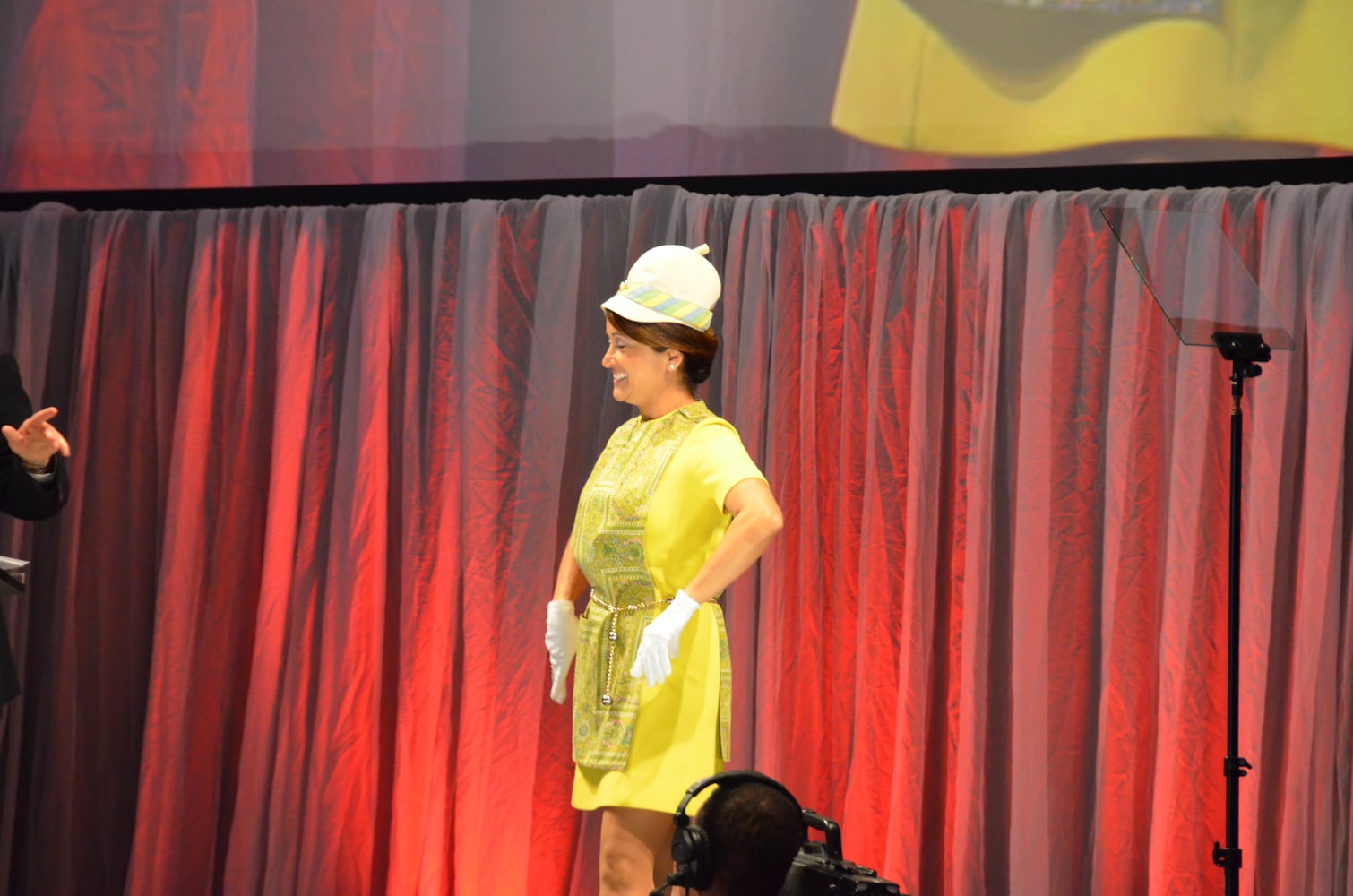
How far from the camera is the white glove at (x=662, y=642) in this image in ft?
7.40

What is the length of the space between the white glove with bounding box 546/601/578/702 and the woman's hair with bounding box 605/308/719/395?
1.56 ft

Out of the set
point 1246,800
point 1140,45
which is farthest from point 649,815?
point 1140,45

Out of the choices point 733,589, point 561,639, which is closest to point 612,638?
point 561,639

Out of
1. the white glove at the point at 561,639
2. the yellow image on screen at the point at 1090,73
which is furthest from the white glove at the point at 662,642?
the yellow image on screen at the point at 1090,73

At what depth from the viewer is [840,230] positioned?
3232 millimetres

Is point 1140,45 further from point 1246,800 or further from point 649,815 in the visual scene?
point 649,815

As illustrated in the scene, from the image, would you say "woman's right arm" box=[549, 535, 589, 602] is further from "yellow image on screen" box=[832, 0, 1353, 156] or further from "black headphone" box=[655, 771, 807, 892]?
"yellow image on screen" box=[832, 0, 1353, 156]

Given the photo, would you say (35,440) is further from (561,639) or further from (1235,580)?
(1235,580)

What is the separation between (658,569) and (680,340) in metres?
0.40

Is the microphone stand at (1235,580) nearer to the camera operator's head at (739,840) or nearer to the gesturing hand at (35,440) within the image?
the camera operator's head at (739,840)

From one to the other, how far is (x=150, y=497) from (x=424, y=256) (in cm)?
97

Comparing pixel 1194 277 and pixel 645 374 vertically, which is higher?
pixel 1194 277

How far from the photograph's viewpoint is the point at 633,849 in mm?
2369

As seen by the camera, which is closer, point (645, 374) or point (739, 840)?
point (739, 840)
